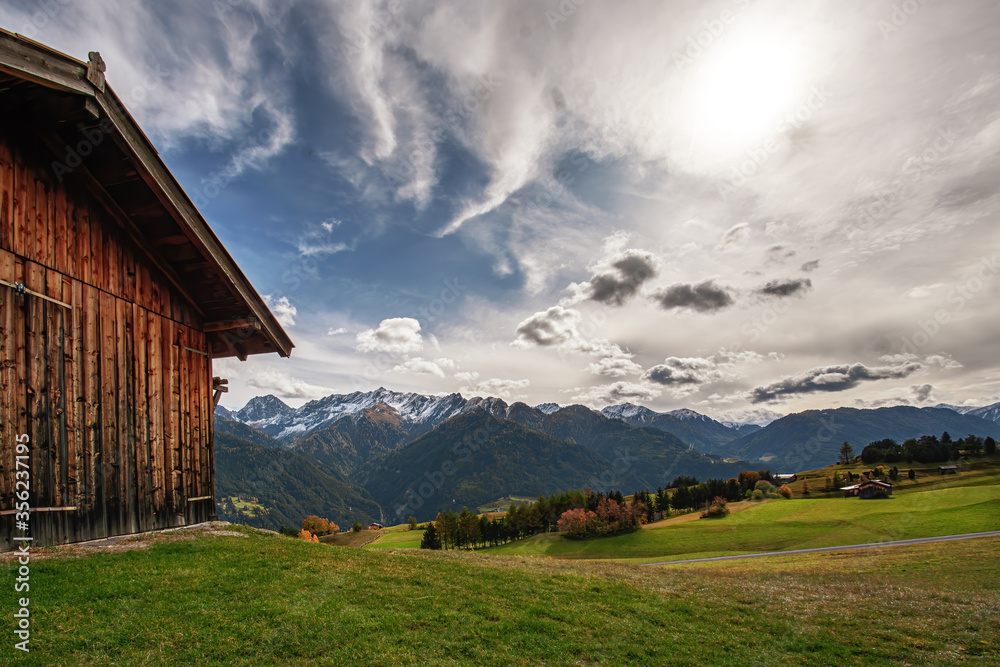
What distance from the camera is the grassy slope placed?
26.2 feet

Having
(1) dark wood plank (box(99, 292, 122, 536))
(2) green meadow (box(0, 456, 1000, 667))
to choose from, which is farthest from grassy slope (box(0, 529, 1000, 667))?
(1) dark wood plank (box(99, 292, 122, 536))

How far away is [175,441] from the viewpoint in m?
16.0

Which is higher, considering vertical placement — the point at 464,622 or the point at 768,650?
the point at 464,622

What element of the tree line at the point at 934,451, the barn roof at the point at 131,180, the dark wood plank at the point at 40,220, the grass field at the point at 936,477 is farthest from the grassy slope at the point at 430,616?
the tree line at the point at 934,451

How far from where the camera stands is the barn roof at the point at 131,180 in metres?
10.4

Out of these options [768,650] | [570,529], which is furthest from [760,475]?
[768,650]

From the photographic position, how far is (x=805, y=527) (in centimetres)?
7188

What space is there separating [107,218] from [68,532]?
9640mm

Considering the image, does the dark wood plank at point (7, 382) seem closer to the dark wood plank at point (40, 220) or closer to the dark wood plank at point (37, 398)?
the dark wood plank at point (37, 398)

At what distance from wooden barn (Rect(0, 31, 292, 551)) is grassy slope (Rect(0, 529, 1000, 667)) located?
2462 mm

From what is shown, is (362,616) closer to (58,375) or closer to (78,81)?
(58,375)

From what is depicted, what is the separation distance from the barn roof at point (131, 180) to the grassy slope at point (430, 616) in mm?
8815

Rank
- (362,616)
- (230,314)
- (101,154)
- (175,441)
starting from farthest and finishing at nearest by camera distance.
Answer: (230,314)
(175,441)
(101,154)
(362,616)

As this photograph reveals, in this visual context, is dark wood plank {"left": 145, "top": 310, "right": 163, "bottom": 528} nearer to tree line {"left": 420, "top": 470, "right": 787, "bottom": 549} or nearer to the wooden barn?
the wooden barn
